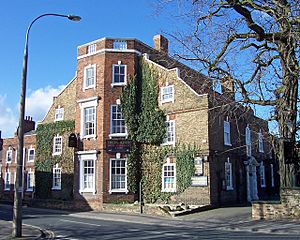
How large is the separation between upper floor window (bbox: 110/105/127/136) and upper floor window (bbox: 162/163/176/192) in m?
4.29

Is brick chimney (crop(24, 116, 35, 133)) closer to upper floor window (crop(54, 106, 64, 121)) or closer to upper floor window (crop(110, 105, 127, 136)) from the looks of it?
upper floor window (crop(54, 106, 64, 121))

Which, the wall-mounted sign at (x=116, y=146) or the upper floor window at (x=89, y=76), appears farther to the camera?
the upper floor window at (x=89, y=76)

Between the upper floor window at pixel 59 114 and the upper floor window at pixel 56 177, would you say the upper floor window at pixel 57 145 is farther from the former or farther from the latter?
the upper floor window at pixel 59 114

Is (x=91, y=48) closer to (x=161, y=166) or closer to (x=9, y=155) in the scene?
(x=161, y=166)

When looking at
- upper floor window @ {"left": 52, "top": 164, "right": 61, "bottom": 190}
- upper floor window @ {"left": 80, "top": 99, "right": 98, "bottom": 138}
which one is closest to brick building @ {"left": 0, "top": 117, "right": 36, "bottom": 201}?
upper floor window @ {"left": 52, "top": 164, "right": 61, "bottom": 190}

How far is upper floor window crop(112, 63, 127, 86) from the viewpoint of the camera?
29.4 meters

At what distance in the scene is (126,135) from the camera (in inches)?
1128

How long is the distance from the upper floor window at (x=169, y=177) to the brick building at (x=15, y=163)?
15606 millimetres

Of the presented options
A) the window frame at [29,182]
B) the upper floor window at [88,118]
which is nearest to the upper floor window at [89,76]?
the upper floor window at [88,118]

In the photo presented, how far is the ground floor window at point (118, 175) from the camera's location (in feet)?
92.1

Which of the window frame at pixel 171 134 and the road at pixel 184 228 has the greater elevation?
the window frame at pixel 171 134

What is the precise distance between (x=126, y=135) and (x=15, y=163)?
20.4 m

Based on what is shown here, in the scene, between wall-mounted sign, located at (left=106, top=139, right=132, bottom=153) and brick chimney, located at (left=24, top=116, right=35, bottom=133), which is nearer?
wall-mounted sign, located at (left=106, top=139, right=132, bottom=153)

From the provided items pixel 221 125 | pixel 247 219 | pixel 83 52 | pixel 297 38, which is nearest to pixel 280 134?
pixel 247 219
